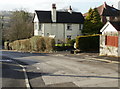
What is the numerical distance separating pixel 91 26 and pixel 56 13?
9.17 metres

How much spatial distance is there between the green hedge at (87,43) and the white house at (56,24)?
1515 cm

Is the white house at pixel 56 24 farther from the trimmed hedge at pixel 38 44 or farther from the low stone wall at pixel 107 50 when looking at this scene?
the low stone wall at pixel 107 50

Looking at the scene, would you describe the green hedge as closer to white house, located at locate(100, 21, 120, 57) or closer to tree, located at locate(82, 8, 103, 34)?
white house, located at locate(100, 21, 120, 57)

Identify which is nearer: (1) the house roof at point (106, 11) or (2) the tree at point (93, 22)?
(2) the tree at point (93, 22)

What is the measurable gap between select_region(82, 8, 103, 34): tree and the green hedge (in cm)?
1002

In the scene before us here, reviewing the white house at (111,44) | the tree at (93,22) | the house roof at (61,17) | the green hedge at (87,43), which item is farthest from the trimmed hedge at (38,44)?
the tree at (93,22)

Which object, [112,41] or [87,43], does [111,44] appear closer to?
→ [112,41]

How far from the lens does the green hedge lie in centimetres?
3078

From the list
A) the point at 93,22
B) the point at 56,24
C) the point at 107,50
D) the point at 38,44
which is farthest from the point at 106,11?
the point at 107,50

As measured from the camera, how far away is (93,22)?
41156 mm

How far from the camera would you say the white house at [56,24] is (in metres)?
45.6

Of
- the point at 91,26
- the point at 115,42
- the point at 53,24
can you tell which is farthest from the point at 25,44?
the point at 115,42

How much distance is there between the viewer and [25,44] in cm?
4022

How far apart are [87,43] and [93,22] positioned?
1114 cm
